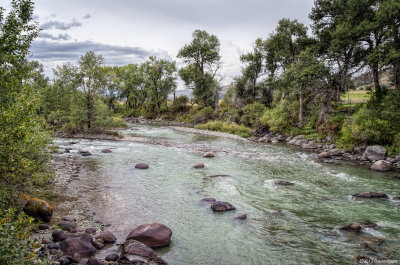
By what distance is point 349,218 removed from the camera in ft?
40.1

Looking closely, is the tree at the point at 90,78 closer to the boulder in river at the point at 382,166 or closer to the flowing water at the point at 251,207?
the flowing water at the point at 251,207

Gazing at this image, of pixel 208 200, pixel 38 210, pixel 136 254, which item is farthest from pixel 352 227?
pixel 38 210

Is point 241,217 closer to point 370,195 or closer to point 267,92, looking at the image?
point 370,195

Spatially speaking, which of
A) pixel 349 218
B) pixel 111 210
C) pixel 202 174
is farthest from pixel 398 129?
pixel 111 210

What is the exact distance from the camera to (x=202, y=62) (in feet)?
233

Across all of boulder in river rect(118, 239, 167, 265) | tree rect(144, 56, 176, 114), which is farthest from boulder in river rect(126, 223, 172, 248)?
tree rect(144, 56, 176, 114)

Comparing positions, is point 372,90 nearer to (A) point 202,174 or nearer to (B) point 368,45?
(B) point 368,45

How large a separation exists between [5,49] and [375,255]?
52.2ft

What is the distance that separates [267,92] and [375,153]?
106ft

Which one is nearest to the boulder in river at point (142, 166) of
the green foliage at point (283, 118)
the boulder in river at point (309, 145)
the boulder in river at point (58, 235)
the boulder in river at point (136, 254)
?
the boulder in river at point (58, 235)

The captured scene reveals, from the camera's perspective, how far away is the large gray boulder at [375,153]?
79.2 ft

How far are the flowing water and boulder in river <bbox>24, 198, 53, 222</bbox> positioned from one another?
2.32m

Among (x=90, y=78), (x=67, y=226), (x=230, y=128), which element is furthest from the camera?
(x=230, y=128)

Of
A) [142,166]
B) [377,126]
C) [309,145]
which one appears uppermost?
[377,126]
